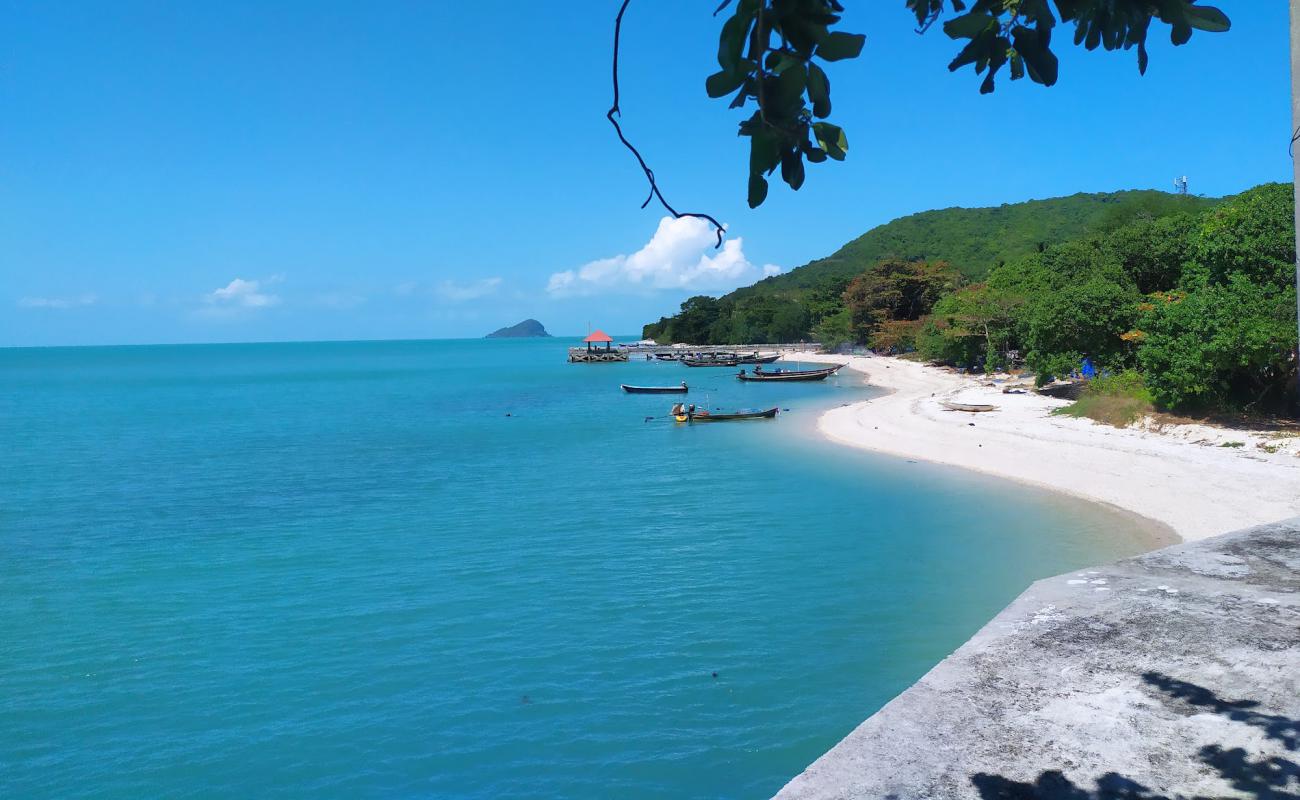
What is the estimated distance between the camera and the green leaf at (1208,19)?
2020mm

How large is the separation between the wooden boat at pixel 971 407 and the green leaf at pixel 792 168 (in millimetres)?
28514

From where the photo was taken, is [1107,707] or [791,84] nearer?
[791,84]

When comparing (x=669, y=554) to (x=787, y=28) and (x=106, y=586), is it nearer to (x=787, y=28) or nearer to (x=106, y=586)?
(x=106, y=586)

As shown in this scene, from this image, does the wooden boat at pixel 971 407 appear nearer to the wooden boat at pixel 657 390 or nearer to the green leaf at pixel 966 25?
the wooden boat at pixel 657 390

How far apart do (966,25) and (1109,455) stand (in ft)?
64.8

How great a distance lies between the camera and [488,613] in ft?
36.7

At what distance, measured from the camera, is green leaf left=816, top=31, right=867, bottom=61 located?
1.97 meters

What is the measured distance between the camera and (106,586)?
43.5 ft

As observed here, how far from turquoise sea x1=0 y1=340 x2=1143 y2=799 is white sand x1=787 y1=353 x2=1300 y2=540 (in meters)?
1.13

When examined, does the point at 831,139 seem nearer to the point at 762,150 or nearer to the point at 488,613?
the point at 762,150

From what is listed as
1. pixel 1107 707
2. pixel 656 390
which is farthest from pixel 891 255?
pixel 1107 707

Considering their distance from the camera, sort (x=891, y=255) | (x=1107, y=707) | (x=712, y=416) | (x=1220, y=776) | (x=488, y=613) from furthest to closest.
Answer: (x=891, y=255) → (x=712, y=416) → (x=488, y=613) → (x=1107, y=707) → (x=1220, y=776)

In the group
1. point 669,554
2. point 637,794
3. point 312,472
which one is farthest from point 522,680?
point 312,472

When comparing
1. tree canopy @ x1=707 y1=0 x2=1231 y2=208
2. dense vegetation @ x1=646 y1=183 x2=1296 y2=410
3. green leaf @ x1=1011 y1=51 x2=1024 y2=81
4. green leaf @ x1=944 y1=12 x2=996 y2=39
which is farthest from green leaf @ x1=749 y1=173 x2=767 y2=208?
dense vegetation @ x1=646 y1=183 x2=1296 y2=410
